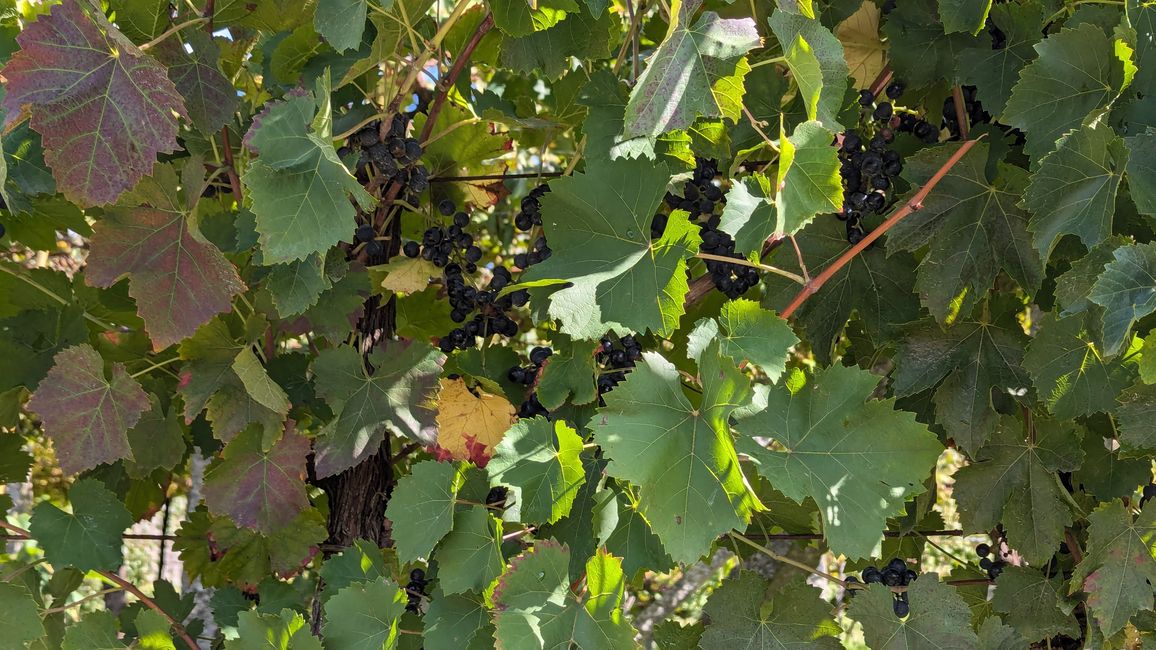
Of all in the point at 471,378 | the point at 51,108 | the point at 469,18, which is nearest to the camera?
the point at 51,108

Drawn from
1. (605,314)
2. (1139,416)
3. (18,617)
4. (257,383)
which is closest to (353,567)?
(257,383)

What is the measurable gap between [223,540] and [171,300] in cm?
63

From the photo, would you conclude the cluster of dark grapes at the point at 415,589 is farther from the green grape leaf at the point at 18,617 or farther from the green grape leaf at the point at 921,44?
the green grape leaf at the point at 921,44

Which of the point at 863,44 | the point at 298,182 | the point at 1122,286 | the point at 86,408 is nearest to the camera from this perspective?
the point at 1122,286

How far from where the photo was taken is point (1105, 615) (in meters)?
1.62

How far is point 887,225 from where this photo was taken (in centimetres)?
158

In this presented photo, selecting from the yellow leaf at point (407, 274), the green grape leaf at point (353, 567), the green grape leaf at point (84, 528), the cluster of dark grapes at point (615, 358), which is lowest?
the green grape leaf at point (353, 567)

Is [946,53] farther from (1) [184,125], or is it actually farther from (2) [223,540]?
(2) [223,540]

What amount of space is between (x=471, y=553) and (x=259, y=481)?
464mm

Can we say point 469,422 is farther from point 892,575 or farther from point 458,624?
point 892,575

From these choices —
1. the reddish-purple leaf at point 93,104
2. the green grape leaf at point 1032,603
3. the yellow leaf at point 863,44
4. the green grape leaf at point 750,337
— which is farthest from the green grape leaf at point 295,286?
the green grape leaf at point 1032,603

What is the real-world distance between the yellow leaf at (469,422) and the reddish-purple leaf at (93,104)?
0.63 metres

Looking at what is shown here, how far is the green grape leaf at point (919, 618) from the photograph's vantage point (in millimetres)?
1577

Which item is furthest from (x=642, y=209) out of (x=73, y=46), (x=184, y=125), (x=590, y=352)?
(x=184, y=125)
